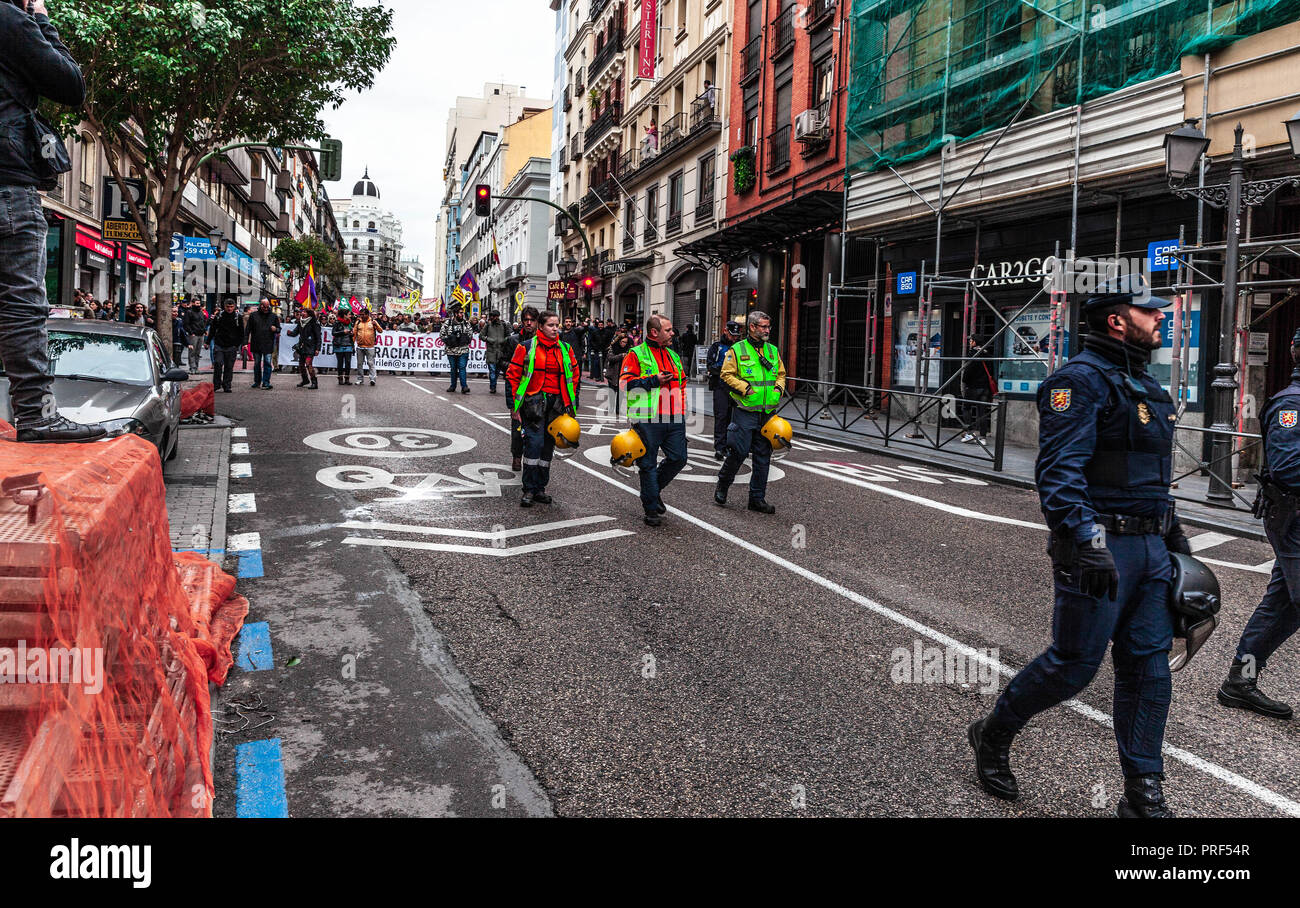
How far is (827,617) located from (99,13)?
13.3 m

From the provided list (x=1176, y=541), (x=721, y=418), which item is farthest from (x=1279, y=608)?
(x=721, y=418)

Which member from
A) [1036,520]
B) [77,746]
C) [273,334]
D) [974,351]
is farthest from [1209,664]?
[273,334]

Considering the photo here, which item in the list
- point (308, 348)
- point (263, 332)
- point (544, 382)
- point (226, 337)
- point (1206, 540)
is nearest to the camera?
point (1206, 540)

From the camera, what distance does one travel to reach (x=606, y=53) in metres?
43.9

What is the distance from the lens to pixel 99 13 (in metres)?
13.3

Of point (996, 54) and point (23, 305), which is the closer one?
point (23, 305)

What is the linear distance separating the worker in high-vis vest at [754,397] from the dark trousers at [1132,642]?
578 centimetres

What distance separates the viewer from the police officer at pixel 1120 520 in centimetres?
332

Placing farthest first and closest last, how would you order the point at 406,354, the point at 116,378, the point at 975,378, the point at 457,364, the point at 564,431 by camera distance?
1. the point at 406,354
2. the point at 457,364
3. the point at 975,378
4. the point at 564,431
5. the point at 116,378

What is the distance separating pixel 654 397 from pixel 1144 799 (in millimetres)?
5722

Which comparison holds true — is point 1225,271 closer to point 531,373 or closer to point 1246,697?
point 531,373

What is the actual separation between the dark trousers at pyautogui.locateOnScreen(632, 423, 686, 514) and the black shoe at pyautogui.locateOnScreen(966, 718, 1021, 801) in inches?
193
